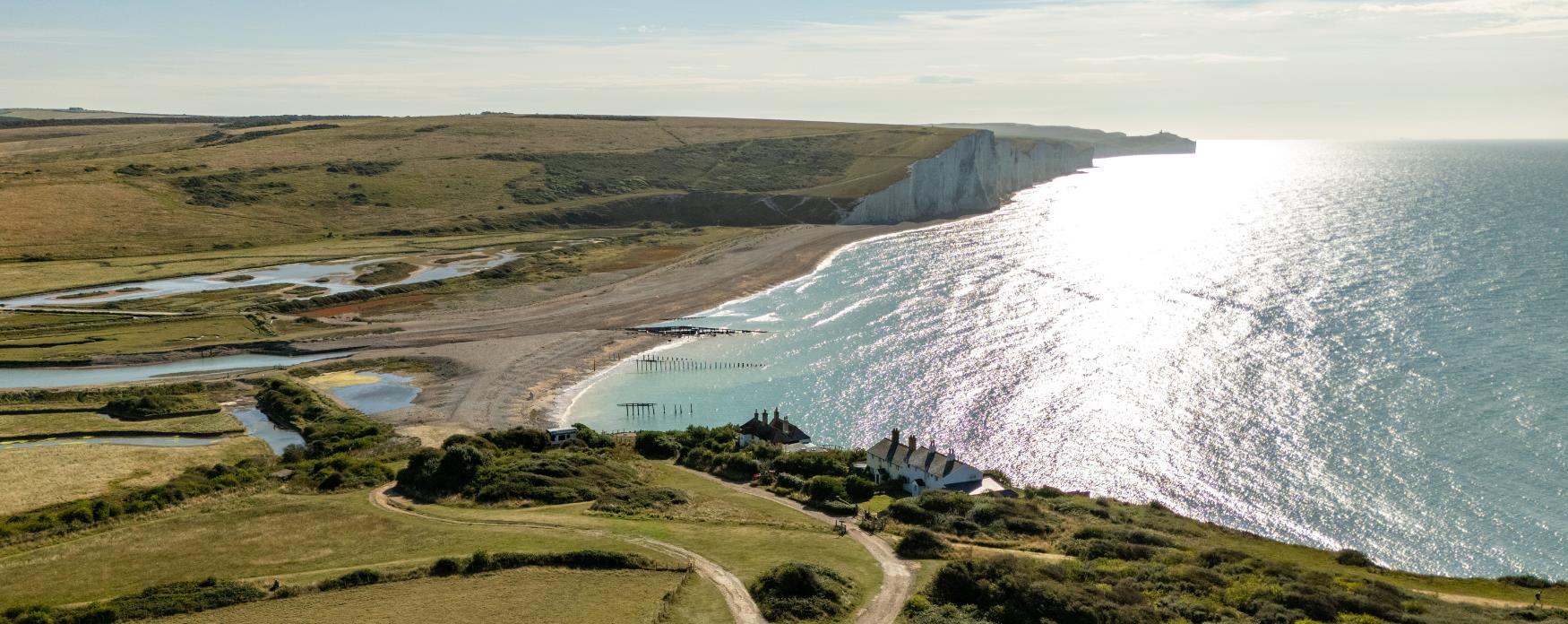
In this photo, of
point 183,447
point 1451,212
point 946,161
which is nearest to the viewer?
point 183,447

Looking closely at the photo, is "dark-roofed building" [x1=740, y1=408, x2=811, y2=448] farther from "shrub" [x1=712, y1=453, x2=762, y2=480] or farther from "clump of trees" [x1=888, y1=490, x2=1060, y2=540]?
"clump of trees" [x1=888, y1=490, x2=1060, y2=540]

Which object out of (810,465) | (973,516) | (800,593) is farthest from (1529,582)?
(810,465)

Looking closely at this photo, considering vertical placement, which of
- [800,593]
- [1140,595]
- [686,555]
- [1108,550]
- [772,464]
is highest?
[1140,595]

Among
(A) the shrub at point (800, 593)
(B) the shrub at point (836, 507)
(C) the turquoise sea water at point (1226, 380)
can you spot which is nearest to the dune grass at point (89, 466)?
(C) the turquoise sea water at point (1226, 380)

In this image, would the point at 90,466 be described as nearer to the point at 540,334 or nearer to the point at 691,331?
the point at 540,334

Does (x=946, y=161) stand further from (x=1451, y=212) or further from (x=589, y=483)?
(x=589, y=483)

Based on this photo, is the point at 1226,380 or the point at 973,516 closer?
the point at 973,516

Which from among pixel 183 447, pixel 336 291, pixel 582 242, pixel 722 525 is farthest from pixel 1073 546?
pixel 582 242
